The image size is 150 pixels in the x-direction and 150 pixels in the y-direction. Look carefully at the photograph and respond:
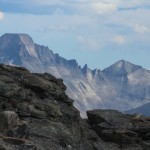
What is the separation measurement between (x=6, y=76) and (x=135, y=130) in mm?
18924

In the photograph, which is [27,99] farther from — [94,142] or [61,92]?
[94,142]

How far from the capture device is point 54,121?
159 feet

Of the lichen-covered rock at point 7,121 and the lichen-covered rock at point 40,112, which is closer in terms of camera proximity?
the lichen-covered rock at point 7,121

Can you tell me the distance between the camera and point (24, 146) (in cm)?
2931

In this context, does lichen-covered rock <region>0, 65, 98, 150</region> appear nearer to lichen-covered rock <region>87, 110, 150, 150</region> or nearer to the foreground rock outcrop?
the foreground rock outcrop

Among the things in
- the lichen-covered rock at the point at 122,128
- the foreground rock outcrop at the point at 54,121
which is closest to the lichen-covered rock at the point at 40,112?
the foreground rock outcrop at the point at 54,121

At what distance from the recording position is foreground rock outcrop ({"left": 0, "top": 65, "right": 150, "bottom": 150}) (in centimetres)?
4306

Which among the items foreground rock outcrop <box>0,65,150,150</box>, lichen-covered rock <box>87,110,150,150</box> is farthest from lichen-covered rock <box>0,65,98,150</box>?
lichen-covered rock <box>87,110,150,150</box>

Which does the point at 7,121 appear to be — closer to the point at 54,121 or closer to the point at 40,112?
the point at 40,112

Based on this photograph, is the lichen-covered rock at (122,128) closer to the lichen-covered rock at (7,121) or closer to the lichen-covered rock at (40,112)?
the lichen-covered rock at (40,112)

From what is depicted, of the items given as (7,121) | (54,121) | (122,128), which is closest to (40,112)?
(54,121)

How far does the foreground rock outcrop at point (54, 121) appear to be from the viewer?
141 feet

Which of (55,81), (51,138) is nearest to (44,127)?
(51,138)

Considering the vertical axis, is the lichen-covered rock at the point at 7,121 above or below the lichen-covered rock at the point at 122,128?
above
